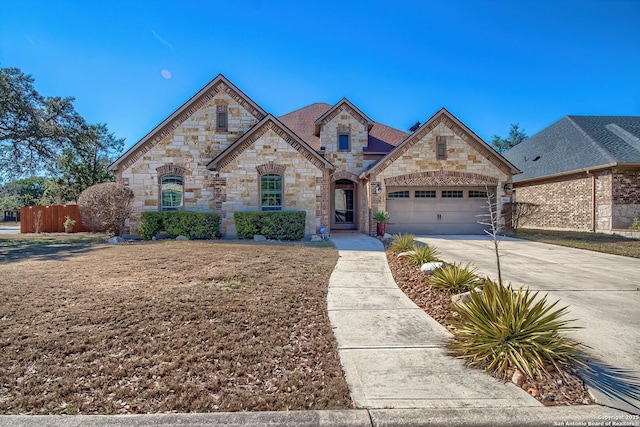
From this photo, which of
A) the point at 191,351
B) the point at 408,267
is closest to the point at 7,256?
the point at 191,351

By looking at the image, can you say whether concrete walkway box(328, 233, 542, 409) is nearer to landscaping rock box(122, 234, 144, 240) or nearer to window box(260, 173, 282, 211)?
window box(260, 173, 282, 211)

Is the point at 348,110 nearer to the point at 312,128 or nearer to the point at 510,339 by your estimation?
the point at 312,128

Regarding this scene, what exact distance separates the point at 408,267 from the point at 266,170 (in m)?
8.48

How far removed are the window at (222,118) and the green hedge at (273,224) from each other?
15.3ft

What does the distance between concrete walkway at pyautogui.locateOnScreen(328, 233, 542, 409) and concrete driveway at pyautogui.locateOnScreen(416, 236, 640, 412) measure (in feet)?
4.25

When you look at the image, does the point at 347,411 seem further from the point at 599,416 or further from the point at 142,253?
the point at 142,253

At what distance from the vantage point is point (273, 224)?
13289 millimetres

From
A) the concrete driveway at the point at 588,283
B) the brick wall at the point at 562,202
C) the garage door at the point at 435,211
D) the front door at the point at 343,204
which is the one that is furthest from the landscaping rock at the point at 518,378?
the brick wall at the point at 562,202

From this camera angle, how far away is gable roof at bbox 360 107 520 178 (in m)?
15.9

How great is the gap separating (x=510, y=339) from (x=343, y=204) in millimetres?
16599

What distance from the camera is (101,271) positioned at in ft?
23.1

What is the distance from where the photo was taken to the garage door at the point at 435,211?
1661 centimetres

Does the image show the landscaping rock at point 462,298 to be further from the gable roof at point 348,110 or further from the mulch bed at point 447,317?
the gable roof at point 348,110

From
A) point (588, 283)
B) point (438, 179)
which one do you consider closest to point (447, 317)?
point (588, 283)
